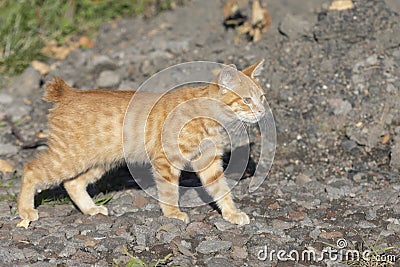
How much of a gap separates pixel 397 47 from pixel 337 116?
1191 mm

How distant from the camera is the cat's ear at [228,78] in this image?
557 cm

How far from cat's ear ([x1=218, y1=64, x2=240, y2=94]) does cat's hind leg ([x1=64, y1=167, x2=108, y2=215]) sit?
4.76ft

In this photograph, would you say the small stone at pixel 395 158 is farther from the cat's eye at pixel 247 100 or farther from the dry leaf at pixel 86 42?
the dry leaf at pixel 86 42

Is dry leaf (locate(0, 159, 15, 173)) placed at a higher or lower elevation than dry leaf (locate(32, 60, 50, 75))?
lower

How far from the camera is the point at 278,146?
7062 millimetres

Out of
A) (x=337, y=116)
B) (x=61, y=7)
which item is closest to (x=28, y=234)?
(x=337, y=116)

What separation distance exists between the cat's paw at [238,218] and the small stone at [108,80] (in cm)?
318

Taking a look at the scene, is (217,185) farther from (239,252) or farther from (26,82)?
(26,82)

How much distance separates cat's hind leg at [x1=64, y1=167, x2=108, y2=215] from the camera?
19.4ft

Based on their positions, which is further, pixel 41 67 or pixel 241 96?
pixel 41 67

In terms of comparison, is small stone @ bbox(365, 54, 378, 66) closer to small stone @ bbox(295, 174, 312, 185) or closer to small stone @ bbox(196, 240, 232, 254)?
small stone @ bbox(295, 174, 312, 185)

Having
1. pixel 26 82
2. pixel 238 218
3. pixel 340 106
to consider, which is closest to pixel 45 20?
pixel 26 82

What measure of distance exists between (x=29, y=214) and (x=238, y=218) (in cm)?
180

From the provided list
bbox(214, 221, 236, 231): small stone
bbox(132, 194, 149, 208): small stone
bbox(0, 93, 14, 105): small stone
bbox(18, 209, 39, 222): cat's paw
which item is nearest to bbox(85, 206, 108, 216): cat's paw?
bbox(132, 194, 149, 208): small stone
